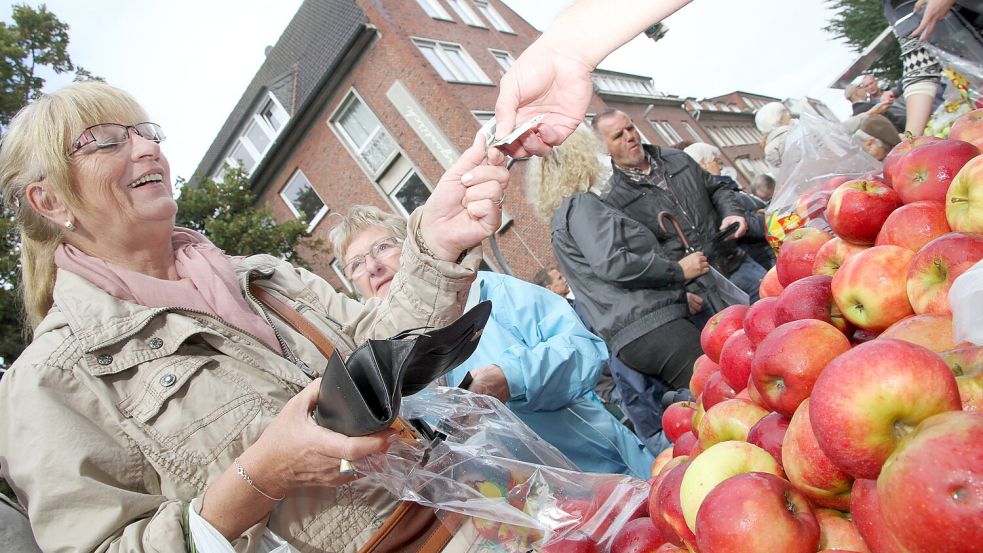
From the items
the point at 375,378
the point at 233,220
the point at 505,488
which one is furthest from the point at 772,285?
the point at 233,220

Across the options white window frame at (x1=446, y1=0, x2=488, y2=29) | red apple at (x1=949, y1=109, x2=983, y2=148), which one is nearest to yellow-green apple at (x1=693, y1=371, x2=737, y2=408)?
red apple at (x1=949, y1=109, x2=983, y2=148)

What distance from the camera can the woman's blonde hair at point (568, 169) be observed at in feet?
11.2

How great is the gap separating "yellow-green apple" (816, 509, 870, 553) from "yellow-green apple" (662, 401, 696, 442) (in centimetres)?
67

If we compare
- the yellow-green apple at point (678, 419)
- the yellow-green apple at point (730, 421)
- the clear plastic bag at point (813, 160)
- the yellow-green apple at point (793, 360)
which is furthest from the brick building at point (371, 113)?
the yellow-green apple at point (793, 360)

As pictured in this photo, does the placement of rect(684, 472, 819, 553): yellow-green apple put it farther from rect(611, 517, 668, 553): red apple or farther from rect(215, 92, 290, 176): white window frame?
rect(215, 92, 290, 176): white window frame

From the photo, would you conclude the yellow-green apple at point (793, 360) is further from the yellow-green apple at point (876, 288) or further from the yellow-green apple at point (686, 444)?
the yellow-green apple at point (686, 444)

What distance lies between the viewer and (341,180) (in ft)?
49.3

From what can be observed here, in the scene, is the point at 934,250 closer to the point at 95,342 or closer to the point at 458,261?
the point at 458,261

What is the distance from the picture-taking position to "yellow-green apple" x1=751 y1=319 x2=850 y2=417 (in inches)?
44.6

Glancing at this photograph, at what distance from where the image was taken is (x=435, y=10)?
15859 millimetres

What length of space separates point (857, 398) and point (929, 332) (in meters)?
0.30

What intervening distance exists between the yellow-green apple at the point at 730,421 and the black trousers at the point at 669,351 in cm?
171

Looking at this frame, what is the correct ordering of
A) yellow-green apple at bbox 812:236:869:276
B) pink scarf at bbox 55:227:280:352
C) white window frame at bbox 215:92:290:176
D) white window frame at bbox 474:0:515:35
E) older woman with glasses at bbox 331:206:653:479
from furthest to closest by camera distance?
white window frame at bbox 474:0:515:35 < white window frame at bbox 215:92:290:176 < older woman with glasses at bbox 331:206:653:479 < pink scarf at bbox 55:227:280:352 < yellow-green apple at bbox 812:236:869:276

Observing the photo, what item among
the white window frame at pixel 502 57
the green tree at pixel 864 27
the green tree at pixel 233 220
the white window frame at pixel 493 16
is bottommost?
the green tree at pixel 864 27
